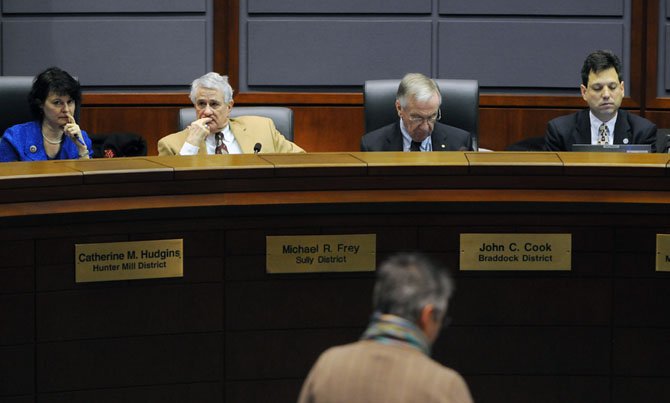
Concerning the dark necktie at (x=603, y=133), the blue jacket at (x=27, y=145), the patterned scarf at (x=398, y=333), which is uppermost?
the dark necktie at (x=603, y=133)

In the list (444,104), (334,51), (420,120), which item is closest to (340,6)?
(334,51)

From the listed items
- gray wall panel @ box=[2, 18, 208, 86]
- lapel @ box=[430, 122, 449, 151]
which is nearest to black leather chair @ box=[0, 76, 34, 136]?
gray wall panel @ box=[2, 18, 208, 86]

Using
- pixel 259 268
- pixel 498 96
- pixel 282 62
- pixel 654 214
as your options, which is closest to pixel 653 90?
pixel 498 96

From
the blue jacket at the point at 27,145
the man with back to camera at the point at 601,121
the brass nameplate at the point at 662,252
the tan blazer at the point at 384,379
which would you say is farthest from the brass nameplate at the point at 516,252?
the blue jacket at the point at 27,145

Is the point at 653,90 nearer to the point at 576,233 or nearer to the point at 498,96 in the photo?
the point at 498,96

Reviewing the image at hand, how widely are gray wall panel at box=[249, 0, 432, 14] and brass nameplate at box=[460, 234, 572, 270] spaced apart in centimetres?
316

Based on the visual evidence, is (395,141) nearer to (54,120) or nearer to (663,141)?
(663,141)

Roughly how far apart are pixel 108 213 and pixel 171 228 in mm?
171

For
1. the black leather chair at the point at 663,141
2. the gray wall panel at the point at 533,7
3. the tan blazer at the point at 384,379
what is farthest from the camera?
the gray wall panel at the point at 533,7

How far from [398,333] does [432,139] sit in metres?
2.73

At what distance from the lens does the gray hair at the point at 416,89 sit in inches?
179

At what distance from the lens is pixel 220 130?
4.84m

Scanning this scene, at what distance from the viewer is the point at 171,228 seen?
10.6 ft

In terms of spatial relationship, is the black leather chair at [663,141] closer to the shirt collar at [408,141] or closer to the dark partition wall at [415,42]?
the shirt collar at [408,141]
